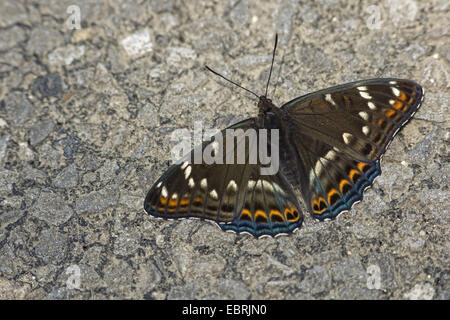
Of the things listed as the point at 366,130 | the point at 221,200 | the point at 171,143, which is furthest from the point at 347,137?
the point at 171,143

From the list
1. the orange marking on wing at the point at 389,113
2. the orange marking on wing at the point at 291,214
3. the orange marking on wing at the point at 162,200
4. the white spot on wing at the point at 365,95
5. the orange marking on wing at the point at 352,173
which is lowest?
the orange marking on wing at the point at 291,214

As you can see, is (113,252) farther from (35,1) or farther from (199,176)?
(35,1)

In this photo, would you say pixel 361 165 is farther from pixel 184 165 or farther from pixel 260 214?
pixel 184 165

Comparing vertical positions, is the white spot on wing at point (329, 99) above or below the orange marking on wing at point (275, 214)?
above

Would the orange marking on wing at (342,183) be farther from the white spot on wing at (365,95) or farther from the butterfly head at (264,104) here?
the butterfly head at (264,104)

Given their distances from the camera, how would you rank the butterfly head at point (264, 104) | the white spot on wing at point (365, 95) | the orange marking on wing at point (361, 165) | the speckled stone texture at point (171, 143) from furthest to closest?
the butterfly head at point (264, 104), the white spot on wing at point (365, 95), the orange marking on wing at point (361, 165), the speckled stone texture at point (171, 143)

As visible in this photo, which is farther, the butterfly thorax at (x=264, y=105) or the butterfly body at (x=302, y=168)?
the butterfly thorax at (x=264, y=105)

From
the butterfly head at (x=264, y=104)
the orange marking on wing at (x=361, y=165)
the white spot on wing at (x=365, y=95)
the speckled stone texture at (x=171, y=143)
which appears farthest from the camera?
the butterfly head at (x=264, y=104)

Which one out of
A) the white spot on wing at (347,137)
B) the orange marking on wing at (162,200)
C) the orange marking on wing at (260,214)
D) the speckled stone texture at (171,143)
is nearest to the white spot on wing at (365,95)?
the white spot on wing at (347,137)
